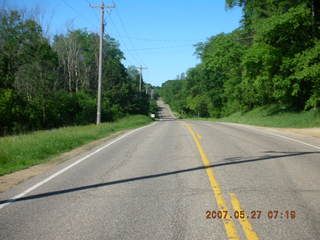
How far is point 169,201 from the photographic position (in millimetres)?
5453

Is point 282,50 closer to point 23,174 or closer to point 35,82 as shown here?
point 23,174

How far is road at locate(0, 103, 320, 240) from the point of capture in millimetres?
4238

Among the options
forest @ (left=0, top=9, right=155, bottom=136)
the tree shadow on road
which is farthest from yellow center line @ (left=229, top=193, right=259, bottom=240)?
forest @ (left=0, top=9, right=155, bottom=136)

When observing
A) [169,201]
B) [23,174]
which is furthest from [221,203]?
[23,174]

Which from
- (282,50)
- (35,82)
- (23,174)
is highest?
(282,50)

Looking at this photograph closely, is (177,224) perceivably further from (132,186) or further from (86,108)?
(86,108)

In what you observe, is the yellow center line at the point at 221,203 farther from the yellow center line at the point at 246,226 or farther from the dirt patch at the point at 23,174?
the dirt patch at the point at 23,174

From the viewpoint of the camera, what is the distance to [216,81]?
7706cm

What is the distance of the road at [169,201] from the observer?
4.24 metres

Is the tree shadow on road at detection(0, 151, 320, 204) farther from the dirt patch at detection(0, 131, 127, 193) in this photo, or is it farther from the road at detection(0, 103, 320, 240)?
the dirt patch at detection(0, 131, 127, 193)

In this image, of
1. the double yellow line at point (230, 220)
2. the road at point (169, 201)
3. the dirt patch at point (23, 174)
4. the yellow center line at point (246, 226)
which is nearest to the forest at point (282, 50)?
the road at point (169, 201)

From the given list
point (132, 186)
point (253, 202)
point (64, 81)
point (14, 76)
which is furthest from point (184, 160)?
point (64, 81)

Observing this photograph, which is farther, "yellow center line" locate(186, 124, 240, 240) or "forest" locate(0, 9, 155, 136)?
"forest" locate(0, 9, 155, 136)

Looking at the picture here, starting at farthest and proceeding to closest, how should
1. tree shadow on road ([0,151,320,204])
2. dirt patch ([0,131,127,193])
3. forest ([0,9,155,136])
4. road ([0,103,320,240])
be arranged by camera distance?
forest ([0,9,155,136]), dirt patch ([0,131,127,193]), tree shadow on road ([0,151,320,204]), road ([0,103,320,240])
